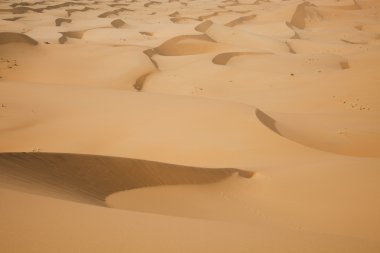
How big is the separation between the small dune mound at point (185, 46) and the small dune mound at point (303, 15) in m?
7.80

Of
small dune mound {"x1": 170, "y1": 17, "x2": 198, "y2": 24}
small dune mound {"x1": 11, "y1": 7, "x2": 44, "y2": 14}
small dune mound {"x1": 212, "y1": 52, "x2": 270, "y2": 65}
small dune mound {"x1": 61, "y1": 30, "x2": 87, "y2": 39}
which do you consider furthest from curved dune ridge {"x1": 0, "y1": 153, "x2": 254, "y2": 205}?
small dune mound {"x1": 11, "y1": 7, "x2": 44, "y2": 14}

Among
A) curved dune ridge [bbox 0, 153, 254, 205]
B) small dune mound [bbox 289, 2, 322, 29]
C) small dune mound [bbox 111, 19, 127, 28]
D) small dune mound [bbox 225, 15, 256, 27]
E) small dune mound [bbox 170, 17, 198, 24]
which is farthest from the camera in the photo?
small dune mound [bbox 170, 17, 198, 24]

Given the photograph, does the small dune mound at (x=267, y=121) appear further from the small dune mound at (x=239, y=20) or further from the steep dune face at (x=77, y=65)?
the small dune mound at (x=239, y=20)

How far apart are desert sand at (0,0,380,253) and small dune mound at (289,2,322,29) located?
7.82m

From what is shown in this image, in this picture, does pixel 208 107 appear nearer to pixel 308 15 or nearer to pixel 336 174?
pixel 336 174

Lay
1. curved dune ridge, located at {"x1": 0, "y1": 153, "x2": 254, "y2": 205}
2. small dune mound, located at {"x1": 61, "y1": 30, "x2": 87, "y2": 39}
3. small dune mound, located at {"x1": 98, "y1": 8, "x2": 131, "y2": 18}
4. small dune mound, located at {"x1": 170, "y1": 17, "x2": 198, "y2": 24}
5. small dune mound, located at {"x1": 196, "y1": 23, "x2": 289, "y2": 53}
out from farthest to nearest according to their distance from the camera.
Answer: small dune mound, located at {"x1": 98, "y1": 8, "x2": 131, "y2": 18} < small dune mound, located at {"x1": 170, "y1": 17, "x2": 198, "y2": 24} < small dune mound, located at {"x1": 61, "y1": 30, "x2": 87, "y2": 39} < small dune mound, located at {"x1": 196, "y1": 23, "x2": 289, "y2": 53} < curved dune ridge, located at {"x1": 0, "y1": 153, "x2": 254, "y2": 205}

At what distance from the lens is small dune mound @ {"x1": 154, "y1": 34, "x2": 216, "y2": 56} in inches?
576

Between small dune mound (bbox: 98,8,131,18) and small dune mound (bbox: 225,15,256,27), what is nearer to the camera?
small dune mound (bbox: 225,15,256,27)

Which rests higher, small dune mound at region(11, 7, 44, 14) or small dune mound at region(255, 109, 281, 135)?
small dune mound at region(11, 7, 44, 14)

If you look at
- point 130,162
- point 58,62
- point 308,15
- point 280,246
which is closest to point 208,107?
point 130,162

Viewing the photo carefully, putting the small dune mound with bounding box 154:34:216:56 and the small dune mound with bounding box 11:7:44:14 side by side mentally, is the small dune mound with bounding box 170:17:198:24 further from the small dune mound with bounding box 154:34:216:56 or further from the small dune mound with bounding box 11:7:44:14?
the small dune mound with bounding box 11:7:44:14

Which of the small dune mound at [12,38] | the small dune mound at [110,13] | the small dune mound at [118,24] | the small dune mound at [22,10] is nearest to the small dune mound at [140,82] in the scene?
the small dune mound at [12,38]

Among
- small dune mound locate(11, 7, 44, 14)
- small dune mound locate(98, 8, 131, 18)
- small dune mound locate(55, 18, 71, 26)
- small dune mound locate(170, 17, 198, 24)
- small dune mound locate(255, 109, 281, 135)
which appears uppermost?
small dune mound locate(11, 7, 44, 14)

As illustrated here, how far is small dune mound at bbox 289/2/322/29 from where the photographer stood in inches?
812
